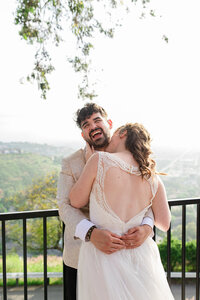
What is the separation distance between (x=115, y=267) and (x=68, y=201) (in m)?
0.42

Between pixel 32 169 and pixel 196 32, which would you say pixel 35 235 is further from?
pixel 196 32

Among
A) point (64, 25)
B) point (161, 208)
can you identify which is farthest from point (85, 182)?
point (64, 25)

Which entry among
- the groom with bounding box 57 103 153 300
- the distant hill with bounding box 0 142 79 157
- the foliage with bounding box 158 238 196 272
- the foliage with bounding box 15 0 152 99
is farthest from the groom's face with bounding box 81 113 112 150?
the distant hill with bounding box 0 142 79 157

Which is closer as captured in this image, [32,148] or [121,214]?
[121,214]

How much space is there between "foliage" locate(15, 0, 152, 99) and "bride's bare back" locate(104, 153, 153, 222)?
3.00m

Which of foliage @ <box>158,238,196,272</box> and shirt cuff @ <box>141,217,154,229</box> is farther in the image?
foliage @ <box>158,238,196,272</box>

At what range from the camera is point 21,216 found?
188 cm

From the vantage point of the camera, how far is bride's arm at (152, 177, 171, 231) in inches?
58.6

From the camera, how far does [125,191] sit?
1307 mm

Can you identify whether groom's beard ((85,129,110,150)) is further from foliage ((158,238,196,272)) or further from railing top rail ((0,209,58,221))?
foliage ((158,238,196,272))

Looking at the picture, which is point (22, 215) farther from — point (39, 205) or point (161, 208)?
point (39, 205)

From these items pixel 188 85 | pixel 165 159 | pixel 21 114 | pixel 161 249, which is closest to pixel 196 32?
pixel 165 159

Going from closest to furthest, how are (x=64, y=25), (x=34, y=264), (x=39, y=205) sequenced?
1. (x=64, y=25)
2. (x=39, y=205)
3. (x=34, y=264)

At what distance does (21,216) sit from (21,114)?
11.0 m
